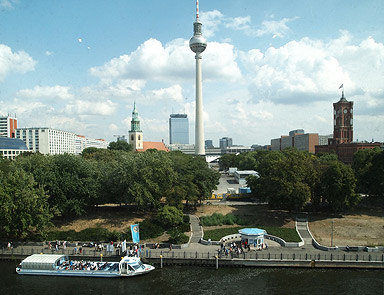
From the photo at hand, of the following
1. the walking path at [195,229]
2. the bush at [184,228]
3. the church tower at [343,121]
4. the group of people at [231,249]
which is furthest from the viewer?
the church tower at [343,121]

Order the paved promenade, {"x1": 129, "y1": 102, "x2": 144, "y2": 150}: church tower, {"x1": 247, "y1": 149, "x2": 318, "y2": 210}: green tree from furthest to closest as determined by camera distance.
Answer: {"x1": 129, "y1": 102, "x2": 144, "y2": 150}: church tower < {"x1": 247, "y1": 149, "x2": 318, "y2": 210}: green tree < the paved promenade

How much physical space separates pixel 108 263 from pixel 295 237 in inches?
979

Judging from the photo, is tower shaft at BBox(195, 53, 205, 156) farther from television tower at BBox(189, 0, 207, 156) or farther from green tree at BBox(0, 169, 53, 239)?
green tree at BBox(0, 169, 53, 239)

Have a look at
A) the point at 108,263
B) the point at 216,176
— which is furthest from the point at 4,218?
the point at 216,176

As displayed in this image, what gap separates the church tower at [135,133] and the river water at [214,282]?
10822cm

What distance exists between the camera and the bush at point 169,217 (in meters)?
43.4

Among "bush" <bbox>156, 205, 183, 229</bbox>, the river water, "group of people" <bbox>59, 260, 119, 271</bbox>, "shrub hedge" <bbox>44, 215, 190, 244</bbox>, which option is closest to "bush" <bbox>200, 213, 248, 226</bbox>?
"shrub hedge" <bbox>44, 215, 190, 244</bbox>

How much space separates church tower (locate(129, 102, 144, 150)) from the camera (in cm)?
14138

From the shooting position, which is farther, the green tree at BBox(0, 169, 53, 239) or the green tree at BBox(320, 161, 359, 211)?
the green tree at BBox(320, 161, 359, 211)

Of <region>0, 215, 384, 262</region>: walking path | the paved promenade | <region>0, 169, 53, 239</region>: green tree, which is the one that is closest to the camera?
the paved promenade

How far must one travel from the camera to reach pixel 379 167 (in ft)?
175

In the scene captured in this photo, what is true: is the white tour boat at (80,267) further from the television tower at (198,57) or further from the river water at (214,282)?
the television tower at (198,57)

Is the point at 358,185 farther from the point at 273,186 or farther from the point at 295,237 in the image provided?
the point at 295,237

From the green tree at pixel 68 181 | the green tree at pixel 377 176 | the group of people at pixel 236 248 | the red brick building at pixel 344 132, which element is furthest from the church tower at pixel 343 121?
the green tree at pixel 68 181
